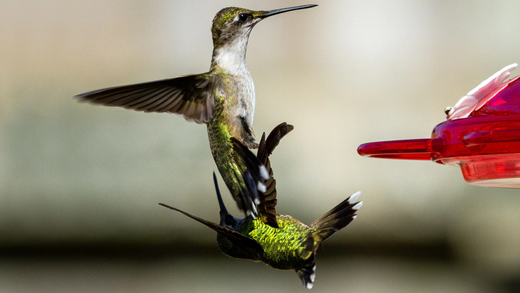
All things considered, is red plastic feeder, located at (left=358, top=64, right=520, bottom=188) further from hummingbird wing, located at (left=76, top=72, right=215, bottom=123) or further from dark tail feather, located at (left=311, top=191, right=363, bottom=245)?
hummingbird wing, located at (left=76, top=72, right=215, bottom=123)

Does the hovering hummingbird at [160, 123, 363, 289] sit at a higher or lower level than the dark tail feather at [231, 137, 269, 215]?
lower

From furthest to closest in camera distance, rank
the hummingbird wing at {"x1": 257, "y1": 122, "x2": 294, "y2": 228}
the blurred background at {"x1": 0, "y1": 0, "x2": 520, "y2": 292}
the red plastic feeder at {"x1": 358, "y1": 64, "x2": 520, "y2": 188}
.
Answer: the blurred background at {"x1": 0, "y1": 0, "x2": 520, "y2": 292}
the red plastic feeder at {"x1": 358, "y1": 64, "x2": 520, "y2": 188}
the hummingbird wing at {"x1": 257, "y1": 122, "x2": 294, "y2": 228}

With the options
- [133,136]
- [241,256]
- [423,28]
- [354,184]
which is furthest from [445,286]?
[241,256]

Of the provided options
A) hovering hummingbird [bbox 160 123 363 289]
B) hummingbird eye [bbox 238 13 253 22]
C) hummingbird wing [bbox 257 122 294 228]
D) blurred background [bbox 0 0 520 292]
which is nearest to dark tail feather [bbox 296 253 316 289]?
hovering hummingbird [bbox 160 123 363 289]

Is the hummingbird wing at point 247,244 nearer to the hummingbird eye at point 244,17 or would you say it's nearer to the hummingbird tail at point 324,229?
the hummingbird tail at point 324,229

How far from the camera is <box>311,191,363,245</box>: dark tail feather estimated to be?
1018mm

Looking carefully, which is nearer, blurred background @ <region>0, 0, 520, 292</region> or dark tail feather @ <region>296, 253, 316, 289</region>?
dark tail feather @ <region>296, 253, 316, 289</region>

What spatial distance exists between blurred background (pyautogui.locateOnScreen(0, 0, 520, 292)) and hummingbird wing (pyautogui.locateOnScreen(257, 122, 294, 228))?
266 centimetres

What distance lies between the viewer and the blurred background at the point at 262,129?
147 inches

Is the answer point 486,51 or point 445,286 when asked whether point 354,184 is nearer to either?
point 445,286

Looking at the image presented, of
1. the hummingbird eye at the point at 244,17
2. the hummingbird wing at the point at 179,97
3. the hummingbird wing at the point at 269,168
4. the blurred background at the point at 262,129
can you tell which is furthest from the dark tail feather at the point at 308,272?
the blurred background at the point at 262,129

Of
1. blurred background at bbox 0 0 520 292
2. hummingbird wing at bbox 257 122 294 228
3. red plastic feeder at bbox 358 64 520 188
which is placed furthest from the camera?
blurred background at bbox 0 0 520 292

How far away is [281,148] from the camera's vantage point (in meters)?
3.82

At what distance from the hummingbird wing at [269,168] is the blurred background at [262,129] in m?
2.66
